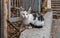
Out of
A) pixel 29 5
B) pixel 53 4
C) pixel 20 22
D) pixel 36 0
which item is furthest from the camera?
pixel 53 4

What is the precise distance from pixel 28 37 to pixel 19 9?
1.18 m

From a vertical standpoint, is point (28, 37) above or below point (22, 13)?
below

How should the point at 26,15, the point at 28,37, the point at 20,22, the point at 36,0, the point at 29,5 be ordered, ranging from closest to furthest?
1. the point at 28,37
2. the point at 26,15
3. the point at 20,22
4. the point at 29,5
5. the point at 36,0

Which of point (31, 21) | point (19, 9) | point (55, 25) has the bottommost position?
point (55, 25)

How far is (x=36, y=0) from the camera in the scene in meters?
4.87

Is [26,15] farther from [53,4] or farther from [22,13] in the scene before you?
[53,4]

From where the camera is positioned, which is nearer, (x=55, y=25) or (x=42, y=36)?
(x=42, y=36)

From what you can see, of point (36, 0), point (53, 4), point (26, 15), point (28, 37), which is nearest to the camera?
point (28, 37)

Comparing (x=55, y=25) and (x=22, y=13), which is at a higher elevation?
(x=22, y=13)

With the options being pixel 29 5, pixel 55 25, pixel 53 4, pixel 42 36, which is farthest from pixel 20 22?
pixel 53 4

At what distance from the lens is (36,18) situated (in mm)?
3711

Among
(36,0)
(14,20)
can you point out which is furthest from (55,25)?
(14,20)

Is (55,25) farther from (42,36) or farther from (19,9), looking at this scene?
(42,36)

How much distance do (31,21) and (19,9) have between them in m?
0.39
